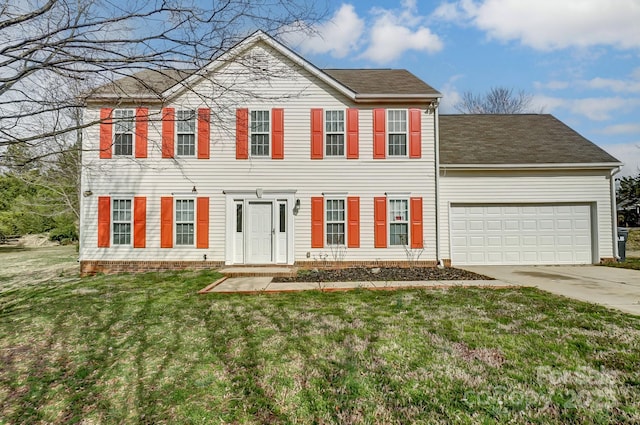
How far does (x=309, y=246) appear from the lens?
1103 cm

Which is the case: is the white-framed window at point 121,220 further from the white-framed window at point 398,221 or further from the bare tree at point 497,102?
the bare tree at point 497,102

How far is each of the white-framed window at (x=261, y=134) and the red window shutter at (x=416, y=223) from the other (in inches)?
197

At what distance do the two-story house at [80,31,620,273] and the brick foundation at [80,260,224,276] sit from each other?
31mm

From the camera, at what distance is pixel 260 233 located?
11.1 meters

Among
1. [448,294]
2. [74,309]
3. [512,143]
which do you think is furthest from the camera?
[512,143]

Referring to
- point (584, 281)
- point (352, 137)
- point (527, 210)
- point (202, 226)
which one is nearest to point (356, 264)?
point (352, 137)

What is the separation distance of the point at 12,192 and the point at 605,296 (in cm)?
3459

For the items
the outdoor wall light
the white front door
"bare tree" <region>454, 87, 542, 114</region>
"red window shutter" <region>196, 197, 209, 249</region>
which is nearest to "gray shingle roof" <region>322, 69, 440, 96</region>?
the outdoor wall light

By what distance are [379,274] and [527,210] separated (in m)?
5.97

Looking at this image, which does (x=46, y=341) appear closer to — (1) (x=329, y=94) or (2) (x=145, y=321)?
(2) (x=145, y=321)

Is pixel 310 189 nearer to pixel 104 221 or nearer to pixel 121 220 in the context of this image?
pixel 121 220

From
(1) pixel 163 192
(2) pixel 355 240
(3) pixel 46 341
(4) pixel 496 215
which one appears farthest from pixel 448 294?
(1) pixel 163 192

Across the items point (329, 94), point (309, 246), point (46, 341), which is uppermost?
point (329, 94)

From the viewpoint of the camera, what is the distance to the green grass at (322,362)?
2.85 m
